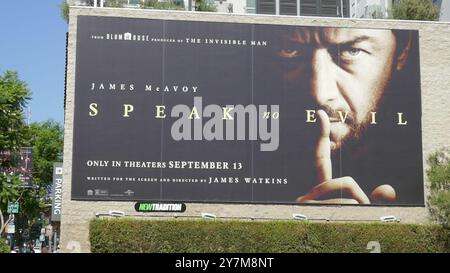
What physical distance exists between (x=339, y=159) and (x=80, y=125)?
10.7 meters

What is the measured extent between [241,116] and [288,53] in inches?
138

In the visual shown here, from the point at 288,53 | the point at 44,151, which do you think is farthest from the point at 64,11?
the point at 288,53

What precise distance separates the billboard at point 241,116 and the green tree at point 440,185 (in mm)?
561

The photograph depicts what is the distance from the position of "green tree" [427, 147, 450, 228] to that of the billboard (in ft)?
1.84

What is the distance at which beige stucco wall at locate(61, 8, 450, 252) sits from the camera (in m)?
26.3

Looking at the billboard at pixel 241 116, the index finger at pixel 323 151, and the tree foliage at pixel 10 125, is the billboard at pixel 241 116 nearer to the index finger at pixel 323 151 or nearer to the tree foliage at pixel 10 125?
the index finger at pixel 323 151

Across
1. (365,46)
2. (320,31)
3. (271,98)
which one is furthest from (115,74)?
(365,46)

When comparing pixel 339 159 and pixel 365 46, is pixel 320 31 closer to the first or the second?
pixel 365 46

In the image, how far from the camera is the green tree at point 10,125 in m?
23.1

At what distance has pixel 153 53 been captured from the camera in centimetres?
2767

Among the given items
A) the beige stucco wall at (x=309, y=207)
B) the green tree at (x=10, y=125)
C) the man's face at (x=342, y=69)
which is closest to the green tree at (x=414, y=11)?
the beige stucco wall at (x=309, y=207)

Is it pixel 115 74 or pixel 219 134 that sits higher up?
pixel 115 74

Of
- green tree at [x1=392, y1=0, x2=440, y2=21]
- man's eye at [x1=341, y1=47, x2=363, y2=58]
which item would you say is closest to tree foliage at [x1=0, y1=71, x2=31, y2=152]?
man's eye at [x1=341, y1=47, x2=363, y2=58]

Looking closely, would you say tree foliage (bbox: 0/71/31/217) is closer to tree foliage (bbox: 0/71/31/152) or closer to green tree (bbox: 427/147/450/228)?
tree foliage (bbox: 0/71/31/152)
